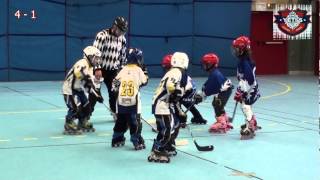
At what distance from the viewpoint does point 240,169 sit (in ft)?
20.8

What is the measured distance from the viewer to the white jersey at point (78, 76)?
854 cm

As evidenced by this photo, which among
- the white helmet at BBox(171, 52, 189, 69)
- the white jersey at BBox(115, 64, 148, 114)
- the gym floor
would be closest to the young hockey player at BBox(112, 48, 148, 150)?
the white jersey at BBox(115, 64, 148, 114)

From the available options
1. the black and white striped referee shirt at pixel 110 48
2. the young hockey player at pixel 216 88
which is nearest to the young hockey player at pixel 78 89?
the black and white striped referee shirt at pixel 110 48

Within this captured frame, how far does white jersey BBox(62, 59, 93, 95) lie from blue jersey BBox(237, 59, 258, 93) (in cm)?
243

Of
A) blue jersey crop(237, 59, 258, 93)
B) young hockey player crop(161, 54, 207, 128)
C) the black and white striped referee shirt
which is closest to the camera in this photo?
young hockey player crop(161, 54, 207, 128)

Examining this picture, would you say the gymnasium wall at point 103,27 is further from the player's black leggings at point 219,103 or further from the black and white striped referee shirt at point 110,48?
the player's black leggings at point 219,103

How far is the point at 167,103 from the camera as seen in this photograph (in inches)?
274

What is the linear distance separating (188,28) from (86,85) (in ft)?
44.9

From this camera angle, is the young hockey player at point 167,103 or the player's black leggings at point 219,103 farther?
the player's black leggings at point 219,103

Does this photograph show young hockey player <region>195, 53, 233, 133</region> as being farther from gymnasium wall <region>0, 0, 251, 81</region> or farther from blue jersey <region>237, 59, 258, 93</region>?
gymnasium wall <region>0, 0, 251, 81</region>

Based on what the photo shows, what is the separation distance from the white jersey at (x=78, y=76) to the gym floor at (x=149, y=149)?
0.79 metres

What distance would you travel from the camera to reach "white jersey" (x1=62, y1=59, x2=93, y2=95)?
8539 mm

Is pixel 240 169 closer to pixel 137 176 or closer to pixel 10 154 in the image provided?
pixel 137 176

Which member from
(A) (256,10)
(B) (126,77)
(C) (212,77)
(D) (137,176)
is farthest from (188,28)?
(D) (137,176)
